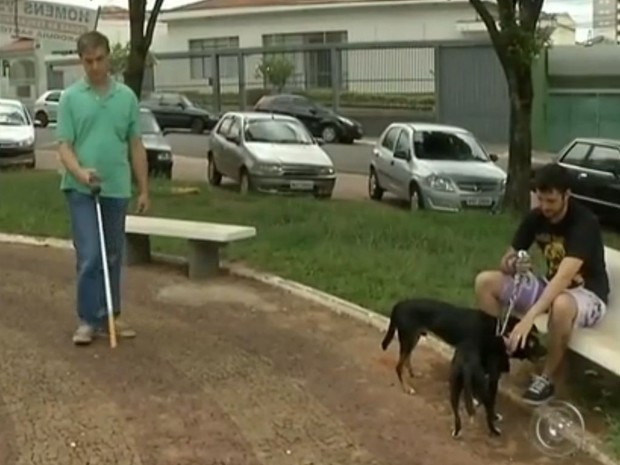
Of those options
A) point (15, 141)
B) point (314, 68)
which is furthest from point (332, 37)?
point (15, 141)

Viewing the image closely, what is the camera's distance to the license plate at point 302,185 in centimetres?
2083

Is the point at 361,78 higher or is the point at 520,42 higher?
the point at 520,42

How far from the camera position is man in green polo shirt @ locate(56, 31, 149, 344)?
7.19 m

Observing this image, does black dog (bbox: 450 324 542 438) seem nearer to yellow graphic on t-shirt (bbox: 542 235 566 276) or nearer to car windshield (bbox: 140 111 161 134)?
yellow graphic on t-shirt (bbox: 542 235 566 276)

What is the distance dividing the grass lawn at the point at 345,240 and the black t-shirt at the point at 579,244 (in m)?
0.93

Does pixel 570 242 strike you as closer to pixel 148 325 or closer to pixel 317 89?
pixel 148 325

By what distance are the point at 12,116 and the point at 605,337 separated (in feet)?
75.0

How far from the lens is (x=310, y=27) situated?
173 ft

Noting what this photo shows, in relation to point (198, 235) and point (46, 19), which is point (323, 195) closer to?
point (46, 19)

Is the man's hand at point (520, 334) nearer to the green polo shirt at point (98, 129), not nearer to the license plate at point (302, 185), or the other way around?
the green polo shirt at point (98, 129)

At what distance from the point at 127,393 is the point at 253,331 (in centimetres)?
162

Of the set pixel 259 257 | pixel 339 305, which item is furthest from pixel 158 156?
pixel 339 305

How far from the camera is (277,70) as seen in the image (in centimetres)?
4559

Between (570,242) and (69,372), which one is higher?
(570,242)
